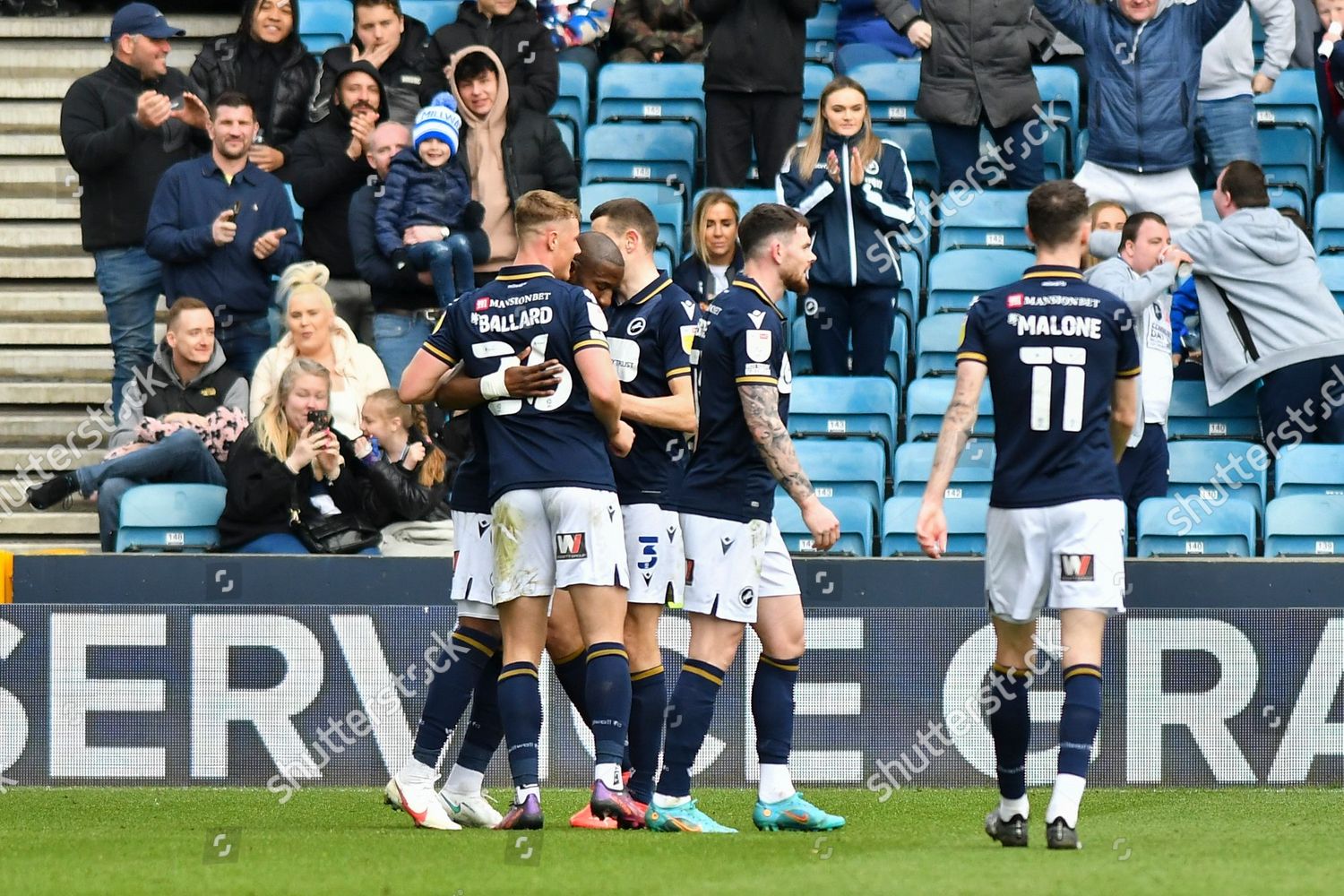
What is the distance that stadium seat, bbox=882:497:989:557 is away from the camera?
9.85 metres

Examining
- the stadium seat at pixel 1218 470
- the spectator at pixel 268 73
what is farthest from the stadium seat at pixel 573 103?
the stadium seat at pixel 1218 470

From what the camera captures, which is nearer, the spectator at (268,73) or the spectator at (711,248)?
the spectator at (711,248)

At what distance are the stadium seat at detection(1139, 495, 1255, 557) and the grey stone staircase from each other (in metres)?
5.65

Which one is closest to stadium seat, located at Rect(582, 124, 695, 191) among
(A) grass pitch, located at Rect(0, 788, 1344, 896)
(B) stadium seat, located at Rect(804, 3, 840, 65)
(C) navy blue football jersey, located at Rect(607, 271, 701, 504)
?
(B) stadium seat, located at Rect(804, 3, 840, 65)

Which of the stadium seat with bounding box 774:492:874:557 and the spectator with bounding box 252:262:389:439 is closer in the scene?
the stadium seat with bounding box 774:492:874:557

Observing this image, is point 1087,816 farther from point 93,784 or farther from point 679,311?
point 93,784

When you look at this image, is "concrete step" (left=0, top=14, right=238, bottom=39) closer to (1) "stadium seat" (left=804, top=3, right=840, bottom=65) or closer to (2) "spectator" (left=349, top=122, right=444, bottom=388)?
(2) "spectator" (left=349, top=122, right=444, bottom=388)

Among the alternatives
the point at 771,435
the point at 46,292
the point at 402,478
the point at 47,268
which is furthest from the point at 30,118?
the point at 771,435

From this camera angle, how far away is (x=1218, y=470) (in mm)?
10289

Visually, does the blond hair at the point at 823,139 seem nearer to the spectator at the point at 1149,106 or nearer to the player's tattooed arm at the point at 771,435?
A: the spectator at the point at 1149,106

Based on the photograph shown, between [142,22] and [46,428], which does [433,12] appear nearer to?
[142,22]

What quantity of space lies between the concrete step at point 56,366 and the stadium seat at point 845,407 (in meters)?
4.42

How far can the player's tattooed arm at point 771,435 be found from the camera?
691 centimetres

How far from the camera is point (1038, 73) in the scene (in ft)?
40.6
